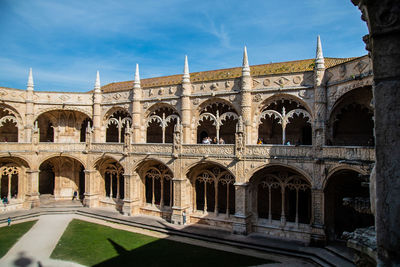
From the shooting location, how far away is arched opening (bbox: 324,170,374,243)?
56.4 ft

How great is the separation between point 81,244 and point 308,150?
1469 cm

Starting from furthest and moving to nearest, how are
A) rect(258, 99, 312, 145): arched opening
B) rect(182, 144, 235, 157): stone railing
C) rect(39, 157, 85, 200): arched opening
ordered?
rect(39, 157, 85, 200): arched opening, rect(258, 99, 312, 145): arched opening, rect(182, 144, 235, 157): stone railing

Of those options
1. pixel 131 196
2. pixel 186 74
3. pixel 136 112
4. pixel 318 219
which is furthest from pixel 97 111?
pixel 318 219

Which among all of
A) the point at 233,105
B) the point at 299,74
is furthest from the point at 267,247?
the point at 299,74

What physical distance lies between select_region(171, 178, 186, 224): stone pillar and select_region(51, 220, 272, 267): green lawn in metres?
2.74

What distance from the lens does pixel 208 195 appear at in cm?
2603

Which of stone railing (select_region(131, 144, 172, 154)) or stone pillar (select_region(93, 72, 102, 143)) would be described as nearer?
stone railing (select_region(131, 144, 172, 154))

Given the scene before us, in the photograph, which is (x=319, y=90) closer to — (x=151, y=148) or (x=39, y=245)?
(x=151, y=148)

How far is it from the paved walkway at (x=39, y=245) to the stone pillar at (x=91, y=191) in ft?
9.21

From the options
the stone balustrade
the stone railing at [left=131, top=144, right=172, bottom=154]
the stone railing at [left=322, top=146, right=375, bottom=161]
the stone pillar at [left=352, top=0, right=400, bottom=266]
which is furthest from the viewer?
the stone railing at [left=131, top=144, right=172, bottom=154]

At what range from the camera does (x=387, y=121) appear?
11.6 feet

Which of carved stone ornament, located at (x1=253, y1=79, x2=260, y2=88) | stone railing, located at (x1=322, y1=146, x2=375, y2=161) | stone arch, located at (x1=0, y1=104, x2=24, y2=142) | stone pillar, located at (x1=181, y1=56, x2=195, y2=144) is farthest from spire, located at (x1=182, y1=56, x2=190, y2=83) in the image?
stone arch, located at (x1=0, y1=104, x2=24, y2=142)

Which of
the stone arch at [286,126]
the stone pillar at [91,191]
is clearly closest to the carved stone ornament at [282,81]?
the stone arch at [286,126]

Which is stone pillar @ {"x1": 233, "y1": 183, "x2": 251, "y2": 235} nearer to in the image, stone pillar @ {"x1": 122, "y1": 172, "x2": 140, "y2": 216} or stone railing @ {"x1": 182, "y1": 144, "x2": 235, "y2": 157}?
stone railing @ {"x1": 182, "y1": 144, "x2": 235, "y2": 157}
